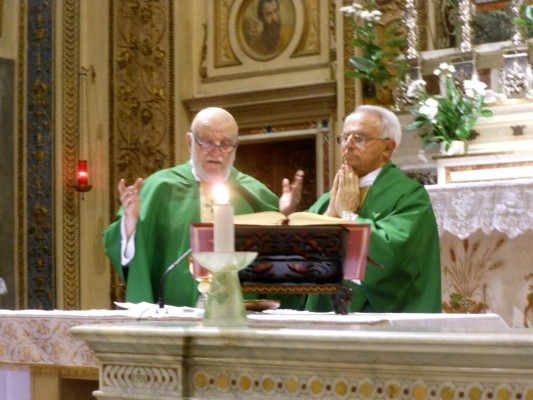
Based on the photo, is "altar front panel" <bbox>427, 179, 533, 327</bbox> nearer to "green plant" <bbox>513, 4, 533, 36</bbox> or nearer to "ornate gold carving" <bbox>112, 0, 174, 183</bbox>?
"green plant" <bbox>513, 4, 533, 36</bbox>

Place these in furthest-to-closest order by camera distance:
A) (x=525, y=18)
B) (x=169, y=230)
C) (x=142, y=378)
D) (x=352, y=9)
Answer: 1. (x=352, y=9)
2. (x=525, y=18)
3. (x=169, y=230)
4. (x=142, y=378)

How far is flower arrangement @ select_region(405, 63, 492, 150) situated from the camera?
24.0 feet

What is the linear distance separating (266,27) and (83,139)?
199 centimetres

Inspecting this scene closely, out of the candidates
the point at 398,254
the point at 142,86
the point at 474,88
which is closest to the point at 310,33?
the point at 142,86

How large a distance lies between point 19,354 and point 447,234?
2.95 m

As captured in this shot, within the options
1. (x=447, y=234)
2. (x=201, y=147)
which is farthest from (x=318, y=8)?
(x=201, y=147)

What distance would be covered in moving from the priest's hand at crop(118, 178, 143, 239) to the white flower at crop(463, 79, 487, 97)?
311cm

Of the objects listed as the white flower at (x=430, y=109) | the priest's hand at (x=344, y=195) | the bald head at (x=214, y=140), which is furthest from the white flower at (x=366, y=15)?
the priest's hand at (x=344, y=195)

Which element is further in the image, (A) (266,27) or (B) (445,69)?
(A) (266,27)

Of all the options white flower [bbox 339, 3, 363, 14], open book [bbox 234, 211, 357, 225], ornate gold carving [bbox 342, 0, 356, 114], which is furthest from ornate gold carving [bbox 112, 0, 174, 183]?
open book [bbox 234, 211, 357, 225]

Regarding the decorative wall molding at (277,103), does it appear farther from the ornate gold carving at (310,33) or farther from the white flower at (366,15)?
the white flower at (366,15)

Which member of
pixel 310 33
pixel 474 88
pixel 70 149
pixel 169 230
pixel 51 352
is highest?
pixel 310 33

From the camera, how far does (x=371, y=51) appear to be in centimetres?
Answer: 842

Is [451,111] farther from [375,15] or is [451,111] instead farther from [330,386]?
[330,386]
